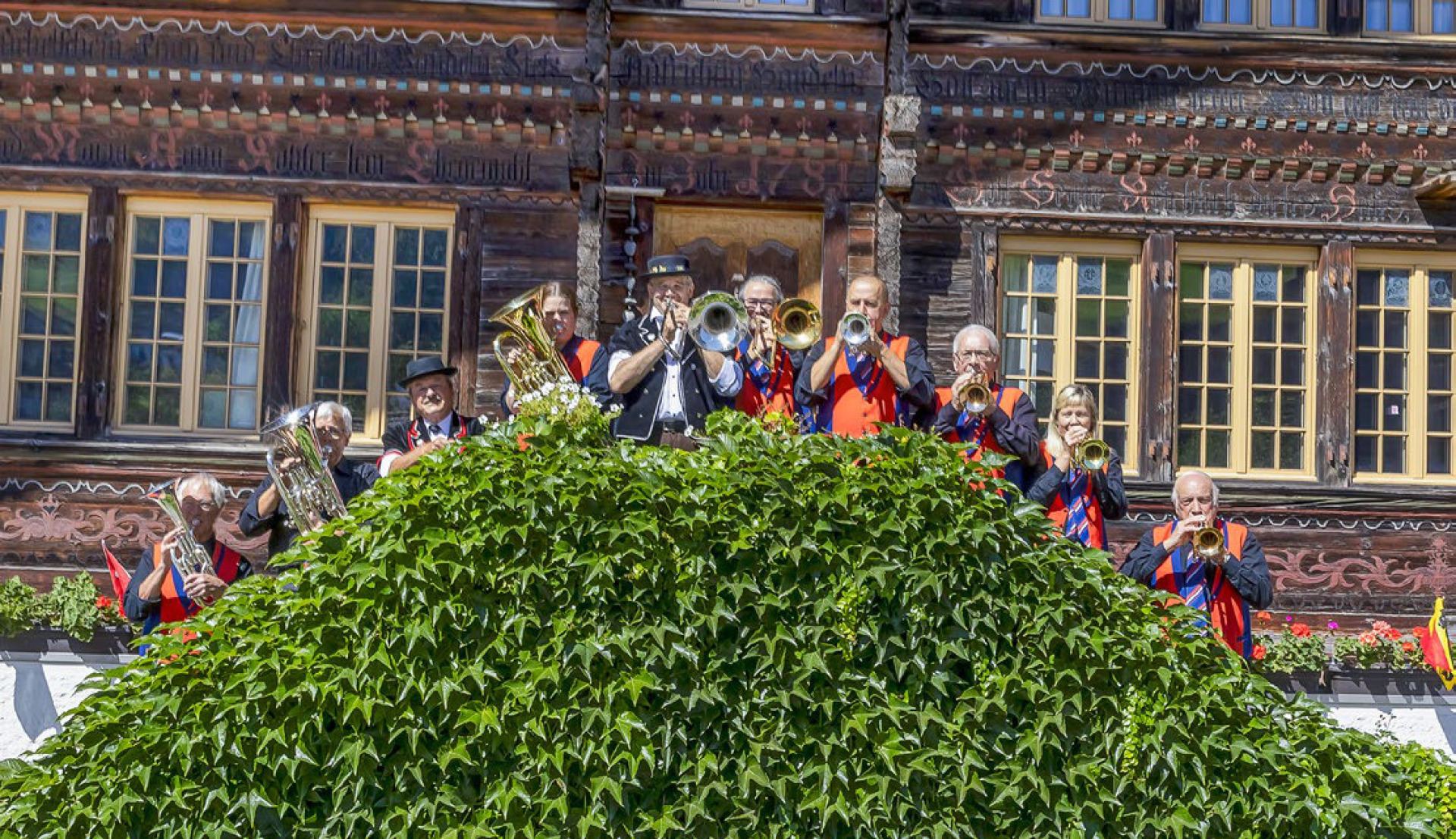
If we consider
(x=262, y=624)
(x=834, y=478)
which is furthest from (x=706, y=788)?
(x=262, y=624)

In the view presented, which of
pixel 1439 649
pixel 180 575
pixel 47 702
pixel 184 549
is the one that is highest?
pixel 184 549

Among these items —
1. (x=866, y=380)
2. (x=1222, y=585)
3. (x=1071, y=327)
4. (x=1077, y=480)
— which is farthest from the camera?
(x=1071, y=327)

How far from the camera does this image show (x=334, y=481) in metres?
8.10

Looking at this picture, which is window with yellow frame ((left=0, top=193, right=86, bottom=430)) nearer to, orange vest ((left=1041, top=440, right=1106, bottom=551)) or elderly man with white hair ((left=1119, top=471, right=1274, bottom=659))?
orange vest ((left=1041, top=440, right=1106, bottom=551))

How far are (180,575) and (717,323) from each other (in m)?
2.70

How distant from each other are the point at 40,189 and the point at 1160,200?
8.00m

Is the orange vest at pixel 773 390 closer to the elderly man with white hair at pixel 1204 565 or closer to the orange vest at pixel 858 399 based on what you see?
the orange vest at pixel 858 399

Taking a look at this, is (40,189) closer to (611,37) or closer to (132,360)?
(132,360)

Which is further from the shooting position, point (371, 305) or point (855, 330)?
point (371, 305)

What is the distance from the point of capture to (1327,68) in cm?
1280

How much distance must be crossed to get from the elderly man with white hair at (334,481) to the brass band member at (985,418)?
2.69 meters

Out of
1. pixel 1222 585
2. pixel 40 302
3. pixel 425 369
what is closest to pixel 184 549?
pixel 425 369

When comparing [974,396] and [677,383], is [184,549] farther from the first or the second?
[974,396]

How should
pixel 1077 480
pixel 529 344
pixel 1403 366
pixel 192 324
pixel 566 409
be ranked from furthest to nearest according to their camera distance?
pixel 1403 366 < pixel 192 324 < pixel 529 344 < pixel 1077 480 < pixel 566 409
